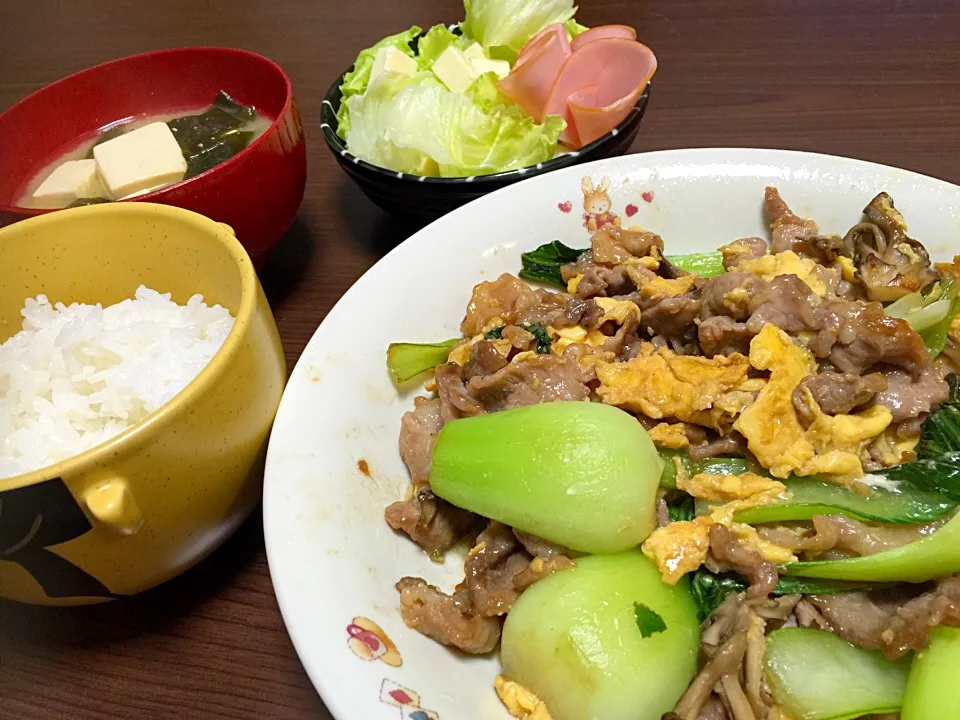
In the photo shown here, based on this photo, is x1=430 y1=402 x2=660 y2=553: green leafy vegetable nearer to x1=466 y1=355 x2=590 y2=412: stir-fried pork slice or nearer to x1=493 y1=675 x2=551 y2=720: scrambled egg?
x1=466 y1=355 x2=590 y2=412: stir-fried pork slice

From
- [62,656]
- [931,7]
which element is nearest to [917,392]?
[62,656]

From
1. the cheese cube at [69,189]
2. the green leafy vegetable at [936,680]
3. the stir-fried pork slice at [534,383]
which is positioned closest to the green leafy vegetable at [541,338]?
the stir-fried pork slice at [534,383]

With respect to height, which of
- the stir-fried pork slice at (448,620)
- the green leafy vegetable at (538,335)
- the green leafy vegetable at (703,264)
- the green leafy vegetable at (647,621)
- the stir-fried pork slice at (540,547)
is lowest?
the stir-fried pork slice at (448,620)

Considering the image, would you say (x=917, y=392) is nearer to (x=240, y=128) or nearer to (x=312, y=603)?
(x=312, y=603)

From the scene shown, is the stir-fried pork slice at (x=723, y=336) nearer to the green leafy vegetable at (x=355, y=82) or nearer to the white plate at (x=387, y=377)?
the white plate at (x=387, y=377)

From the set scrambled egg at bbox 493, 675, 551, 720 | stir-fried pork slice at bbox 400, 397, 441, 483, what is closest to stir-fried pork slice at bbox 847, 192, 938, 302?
stir-fried pork slice at bbox 400, 397, 441, 483
